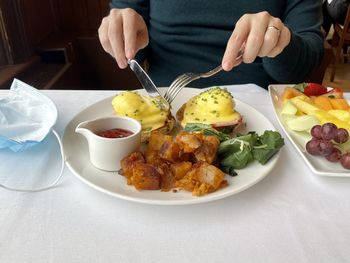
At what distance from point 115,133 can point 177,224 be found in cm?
22

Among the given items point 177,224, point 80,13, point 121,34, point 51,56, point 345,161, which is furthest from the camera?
point 80,13

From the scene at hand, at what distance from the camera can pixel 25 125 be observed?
2.40 ft

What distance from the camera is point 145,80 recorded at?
0.83m

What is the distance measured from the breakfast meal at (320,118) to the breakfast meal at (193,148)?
0.08m

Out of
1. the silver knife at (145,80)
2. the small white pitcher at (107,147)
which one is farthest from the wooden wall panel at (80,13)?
the small white pitcher at (107,147)

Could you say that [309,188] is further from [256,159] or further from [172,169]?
[172,169]

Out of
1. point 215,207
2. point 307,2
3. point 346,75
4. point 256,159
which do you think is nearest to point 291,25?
point 307,2

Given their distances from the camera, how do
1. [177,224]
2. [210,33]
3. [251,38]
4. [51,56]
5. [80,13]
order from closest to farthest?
1. [177,224]
2. [251,38]
3. [210,33]
4. [51,56]
5. [80,13]

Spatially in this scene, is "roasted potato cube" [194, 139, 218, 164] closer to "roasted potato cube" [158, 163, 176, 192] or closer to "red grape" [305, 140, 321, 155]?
"roasted potato cube" [158, 163, 176, 192]

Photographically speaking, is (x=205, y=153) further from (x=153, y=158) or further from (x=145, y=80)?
(x=145, y=80)

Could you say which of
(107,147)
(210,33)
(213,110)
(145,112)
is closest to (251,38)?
(213,110)

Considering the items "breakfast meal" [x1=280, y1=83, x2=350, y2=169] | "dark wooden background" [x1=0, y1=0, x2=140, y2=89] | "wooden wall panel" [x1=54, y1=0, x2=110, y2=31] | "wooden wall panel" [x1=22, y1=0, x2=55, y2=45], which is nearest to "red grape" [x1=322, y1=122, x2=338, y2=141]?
"breakfast meal" [x1=280, y1=83, x2=350, y2=169]

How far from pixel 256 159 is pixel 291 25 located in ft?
2.33

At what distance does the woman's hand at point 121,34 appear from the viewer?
830 mm
